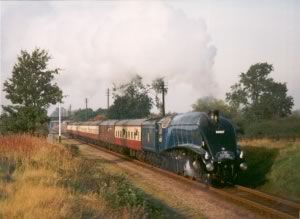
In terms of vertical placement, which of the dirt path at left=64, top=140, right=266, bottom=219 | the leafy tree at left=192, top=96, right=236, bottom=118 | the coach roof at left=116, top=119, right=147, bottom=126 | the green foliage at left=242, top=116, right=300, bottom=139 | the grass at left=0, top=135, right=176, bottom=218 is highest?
the leafy tree at left=192, top=96, right=236, bottom=118

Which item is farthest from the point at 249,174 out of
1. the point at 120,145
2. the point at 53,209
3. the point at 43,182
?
the point at 120,145

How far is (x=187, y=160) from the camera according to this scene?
20.8m

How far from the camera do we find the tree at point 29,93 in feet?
102

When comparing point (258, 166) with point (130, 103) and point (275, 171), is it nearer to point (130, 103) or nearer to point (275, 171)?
point (275, 171)

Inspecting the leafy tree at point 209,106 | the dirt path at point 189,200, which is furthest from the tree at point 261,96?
the dirt path at point 189,200

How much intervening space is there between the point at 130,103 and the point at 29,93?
4969cm

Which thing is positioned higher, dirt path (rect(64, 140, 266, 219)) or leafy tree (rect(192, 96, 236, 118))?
leafy tree (rect(192, 96, 236, 118))

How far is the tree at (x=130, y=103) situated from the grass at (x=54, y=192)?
59530 millimetres

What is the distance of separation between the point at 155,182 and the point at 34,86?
14.9 meters

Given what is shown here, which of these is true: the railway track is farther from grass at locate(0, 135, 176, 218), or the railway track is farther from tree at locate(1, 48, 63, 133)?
tree at locate(1, 48, 63, 133)

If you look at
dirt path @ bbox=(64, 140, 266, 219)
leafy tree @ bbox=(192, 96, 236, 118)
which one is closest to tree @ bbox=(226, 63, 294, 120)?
leafy tree @ bbox=(192, 96, 236, 118)

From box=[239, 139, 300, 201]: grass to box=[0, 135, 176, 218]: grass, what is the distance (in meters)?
6.92

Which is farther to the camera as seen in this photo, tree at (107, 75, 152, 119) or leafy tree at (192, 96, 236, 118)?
tree at (107, 75, 152, 119)

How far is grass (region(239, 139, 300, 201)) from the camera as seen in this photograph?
62.5 ft
